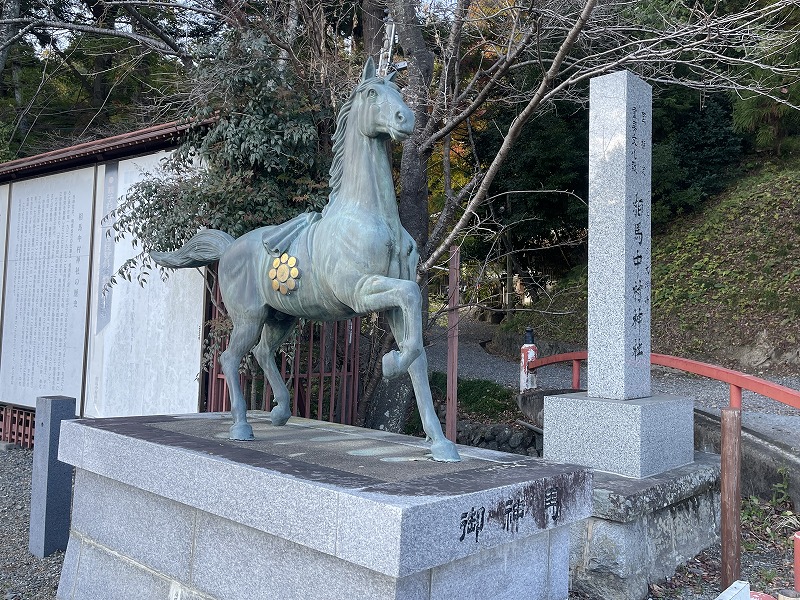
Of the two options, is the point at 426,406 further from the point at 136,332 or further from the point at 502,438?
the point at 502,438

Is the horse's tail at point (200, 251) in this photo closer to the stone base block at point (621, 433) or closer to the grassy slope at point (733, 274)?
the stone base block at point (621, 433)

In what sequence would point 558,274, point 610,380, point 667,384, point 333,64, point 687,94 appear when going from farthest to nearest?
point 558,274
point 687,94
point 667,384
point 333,64
point 610,380

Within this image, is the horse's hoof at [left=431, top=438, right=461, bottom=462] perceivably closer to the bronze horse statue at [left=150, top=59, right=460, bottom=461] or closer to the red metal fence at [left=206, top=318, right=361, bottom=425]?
the bronze horse statue at [left=150, top=59, right=460, bottom=461]

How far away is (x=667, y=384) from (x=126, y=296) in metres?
8.23

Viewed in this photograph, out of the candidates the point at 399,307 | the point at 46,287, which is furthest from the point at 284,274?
the point at 46,287

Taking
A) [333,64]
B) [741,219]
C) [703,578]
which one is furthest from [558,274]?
[703,578]

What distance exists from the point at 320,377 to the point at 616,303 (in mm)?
2716

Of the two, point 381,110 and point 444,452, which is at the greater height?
point 381,110

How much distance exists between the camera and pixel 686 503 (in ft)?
14.7

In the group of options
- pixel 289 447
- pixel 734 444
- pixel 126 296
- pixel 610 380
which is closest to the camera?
pixel 289 447

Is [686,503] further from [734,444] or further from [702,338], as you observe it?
[702,338]

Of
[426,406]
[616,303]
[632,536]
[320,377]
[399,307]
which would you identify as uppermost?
[616,303]

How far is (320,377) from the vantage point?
5.96 m

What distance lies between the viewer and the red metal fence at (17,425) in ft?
26.0
